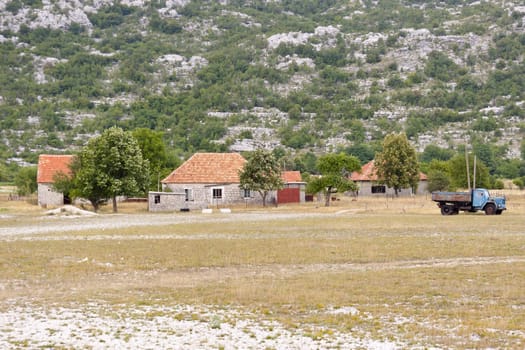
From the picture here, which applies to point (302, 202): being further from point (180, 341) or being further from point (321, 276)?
point (180, 341)

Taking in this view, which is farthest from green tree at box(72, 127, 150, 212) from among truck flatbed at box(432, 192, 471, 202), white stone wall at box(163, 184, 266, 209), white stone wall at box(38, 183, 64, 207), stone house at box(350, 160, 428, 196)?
stone house at box(350, 160, 428, 196)

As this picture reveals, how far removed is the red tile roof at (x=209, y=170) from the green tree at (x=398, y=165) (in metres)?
21.9

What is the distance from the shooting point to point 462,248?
1042 inches

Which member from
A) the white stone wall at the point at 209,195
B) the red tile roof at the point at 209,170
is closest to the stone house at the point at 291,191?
the white stone wall at the point at 209,195

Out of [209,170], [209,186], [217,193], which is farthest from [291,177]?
[209,186]

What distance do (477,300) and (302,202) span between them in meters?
59.5

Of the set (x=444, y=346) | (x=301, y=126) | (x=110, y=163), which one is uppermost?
(x=301, y=126)

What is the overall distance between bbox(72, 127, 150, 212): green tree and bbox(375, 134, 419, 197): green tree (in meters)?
35.3

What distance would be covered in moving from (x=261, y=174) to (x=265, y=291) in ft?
161

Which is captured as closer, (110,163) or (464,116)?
(110,163)

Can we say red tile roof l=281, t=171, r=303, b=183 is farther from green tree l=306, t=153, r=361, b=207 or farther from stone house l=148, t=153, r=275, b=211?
green tree l=306, t=153, r=361, b=207

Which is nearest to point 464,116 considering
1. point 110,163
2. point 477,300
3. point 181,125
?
point 181,125

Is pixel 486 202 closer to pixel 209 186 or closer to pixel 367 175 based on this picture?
pixel 209 186

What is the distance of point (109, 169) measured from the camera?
60.4m
